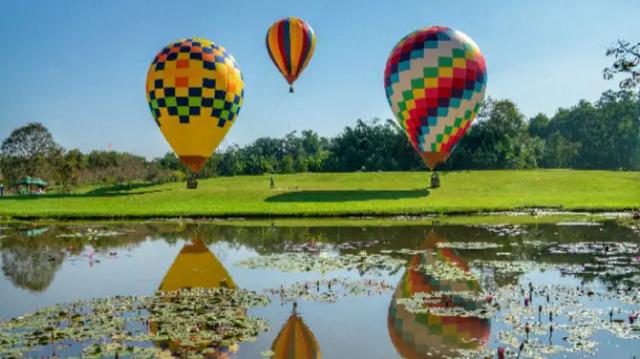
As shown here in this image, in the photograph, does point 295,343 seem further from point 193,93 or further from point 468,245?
point 193,93

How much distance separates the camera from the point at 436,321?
39.4 feet

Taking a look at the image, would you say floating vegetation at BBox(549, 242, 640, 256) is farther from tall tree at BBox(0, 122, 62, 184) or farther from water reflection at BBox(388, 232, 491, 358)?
tall tree at BBox(0, 122, 62, 184)

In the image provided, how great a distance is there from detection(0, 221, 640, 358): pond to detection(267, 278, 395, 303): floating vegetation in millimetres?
69

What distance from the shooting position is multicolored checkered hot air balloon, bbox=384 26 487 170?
4019 centimetres

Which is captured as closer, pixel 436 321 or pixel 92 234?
pixel 436 321

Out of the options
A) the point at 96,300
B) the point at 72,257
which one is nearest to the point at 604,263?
the point at 96,300

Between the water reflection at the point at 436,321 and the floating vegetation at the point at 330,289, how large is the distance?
617 millimetres

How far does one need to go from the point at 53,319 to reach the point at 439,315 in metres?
7.83

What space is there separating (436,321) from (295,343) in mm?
2908

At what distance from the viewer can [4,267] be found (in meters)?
20.0

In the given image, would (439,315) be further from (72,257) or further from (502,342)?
(72,257)

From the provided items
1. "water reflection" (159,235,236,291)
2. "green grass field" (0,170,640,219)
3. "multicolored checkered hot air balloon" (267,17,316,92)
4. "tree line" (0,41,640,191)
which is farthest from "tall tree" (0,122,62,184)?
"water reflection" (159,235,236,291)

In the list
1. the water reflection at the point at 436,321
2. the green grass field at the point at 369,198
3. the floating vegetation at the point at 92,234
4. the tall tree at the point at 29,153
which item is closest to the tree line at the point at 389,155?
the tall tree at the point at 29,153

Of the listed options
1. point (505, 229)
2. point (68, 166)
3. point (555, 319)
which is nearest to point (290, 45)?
point (505, 229)
